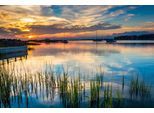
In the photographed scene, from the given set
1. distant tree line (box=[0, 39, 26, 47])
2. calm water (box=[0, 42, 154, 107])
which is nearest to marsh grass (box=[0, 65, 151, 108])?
calm water (box=[0, 42, 154, 107])

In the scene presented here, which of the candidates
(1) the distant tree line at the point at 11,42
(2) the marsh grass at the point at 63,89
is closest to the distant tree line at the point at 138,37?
(2) the marsh grass at the point at 63,89

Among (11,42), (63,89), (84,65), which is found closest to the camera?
(63,89)

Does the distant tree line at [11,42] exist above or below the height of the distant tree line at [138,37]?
below

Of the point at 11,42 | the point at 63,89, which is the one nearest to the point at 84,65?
the point at 63,89

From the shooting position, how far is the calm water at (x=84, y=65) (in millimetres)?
3615

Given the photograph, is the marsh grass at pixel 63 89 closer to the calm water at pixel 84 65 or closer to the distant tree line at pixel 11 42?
the calm water at pixel 84 65

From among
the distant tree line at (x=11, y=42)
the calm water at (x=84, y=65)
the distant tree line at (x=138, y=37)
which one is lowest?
the calm water at (x=84, y=65)

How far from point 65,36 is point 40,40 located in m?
0.28

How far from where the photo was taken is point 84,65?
3889mm

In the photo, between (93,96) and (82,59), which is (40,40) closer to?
(82,59)

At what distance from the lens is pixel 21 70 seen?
4.05 metres

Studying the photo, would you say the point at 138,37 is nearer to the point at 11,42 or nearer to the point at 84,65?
the point at 84,65

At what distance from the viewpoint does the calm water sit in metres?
3.62

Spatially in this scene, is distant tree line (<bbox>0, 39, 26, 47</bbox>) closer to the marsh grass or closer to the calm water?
the calm water
